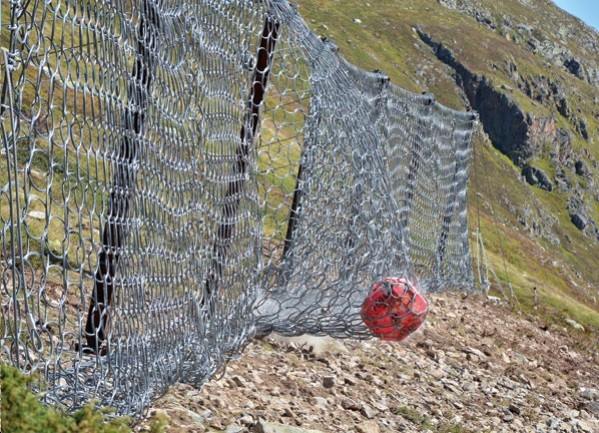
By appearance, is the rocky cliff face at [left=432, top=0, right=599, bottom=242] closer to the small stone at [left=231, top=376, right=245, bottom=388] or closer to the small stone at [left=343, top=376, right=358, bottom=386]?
the small stone at [left=343, top=376, right=358, bottom=386]

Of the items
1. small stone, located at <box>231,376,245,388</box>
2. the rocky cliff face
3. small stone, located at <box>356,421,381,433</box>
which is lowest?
the rocky cliff face

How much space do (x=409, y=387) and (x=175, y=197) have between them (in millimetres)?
3516

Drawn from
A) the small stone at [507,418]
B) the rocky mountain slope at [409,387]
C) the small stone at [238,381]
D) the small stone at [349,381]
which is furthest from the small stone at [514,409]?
the small stone at [238,381]

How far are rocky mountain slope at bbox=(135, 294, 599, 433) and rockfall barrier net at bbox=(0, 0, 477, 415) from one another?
29 cm

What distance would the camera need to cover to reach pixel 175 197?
16.4 ft

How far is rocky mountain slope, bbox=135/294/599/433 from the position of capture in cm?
574

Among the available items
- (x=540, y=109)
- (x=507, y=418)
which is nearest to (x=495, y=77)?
(x=540, y=109)

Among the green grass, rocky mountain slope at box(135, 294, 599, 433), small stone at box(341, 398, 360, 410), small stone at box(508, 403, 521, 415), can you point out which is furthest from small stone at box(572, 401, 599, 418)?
the green grass

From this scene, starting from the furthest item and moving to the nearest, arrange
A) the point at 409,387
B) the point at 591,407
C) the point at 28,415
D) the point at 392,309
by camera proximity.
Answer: the point at 591,407 → the point at 409,387 → the point at 392,309 → the point at 28,415

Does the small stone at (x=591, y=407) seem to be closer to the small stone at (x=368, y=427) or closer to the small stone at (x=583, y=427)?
the small stone at (x=583, y=427)

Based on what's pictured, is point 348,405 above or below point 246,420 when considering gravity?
below

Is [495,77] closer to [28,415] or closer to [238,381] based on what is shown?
[238,381]

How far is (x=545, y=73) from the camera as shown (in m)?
131

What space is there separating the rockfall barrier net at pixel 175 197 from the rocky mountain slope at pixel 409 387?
288 mm
